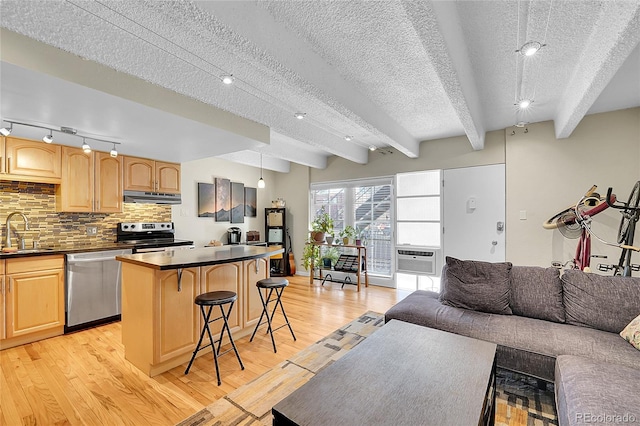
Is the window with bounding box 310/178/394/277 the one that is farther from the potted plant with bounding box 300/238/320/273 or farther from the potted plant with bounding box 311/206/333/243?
the potted plant with bounding box 300/238/320/273

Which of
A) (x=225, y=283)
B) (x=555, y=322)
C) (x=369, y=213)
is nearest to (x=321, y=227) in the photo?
(x=369, y=213)

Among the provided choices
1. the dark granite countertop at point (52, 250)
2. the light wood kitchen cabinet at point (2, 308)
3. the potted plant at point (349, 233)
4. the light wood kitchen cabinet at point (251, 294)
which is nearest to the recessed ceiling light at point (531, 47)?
A: the light wood kitchen cabinet at point (251, 294)

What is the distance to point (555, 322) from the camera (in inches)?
89.3

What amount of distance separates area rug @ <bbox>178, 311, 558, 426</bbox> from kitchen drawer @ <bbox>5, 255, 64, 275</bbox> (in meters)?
2.54

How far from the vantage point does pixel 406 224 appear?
518 cm

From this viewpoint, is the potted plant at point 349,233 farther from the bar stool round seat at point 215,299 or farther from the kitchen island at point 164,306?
the bar stool round seat at point 215,299

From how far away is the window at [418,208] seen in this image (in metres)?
4.89

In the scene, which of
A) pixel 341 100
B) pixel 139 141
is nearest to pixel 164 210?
pixel 139 141

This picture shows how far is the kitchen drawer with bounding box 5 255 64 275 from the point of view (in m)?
2.84

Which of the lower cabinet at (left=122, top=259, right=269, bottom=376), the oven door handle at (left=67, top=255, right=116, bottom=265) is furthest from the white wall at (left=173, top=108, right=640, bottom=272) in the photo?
the lower cabinet at (left=122, top=259, right=269, bottom=376)

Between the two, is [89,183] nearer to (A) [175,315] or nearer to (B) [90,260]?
(B) [90,260]

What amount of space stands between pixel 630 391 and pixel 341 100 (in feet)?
8.40

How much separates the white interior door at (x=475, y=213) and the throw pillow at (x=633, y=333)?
2.31 m

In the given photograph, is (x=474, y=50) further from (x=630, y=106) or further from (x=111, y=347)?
(x=111, y=347)
